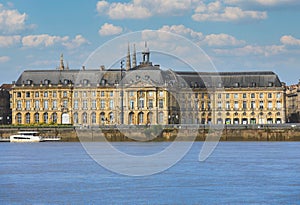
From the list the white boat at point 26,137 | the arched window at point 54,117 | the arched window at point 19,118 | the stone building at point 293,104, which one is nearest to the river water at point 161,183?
the white boat at point 26,137

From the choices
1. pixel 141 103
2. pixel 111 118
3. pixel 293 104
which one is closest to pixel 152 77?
pixel 141 103

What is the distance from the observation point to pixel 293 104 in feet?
579

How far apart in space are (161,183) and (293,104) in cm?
12960

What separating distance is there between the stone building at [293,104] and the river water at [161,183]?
4010 inches

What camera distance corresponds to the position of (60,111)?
5881 inches

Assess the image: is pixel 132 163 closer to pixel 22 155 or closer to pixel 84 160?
pixel 84 160

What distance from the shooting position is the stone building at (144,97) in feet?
479

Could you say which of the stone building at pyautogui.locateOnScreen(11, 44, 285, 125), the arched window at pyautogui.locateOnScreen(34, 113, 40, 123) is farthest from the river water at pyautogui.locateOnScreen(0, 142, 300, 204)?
the arched window at pyautogui.locateOnScreen(34, 113, 40, 123)

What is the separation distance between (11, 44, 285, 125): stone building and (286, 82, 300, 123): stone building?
1744 cm

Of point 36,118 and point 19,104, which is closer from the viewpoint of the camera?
point 36,118

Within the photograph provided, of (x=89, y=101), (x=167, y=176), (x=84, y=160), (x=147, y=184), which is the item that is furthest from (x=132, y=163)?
(x=89, y=101)

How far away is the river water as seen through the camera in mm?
43406

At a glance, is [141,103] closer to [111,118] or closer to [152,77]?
[152,77]

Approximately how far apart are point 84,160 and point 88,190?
887 inches
